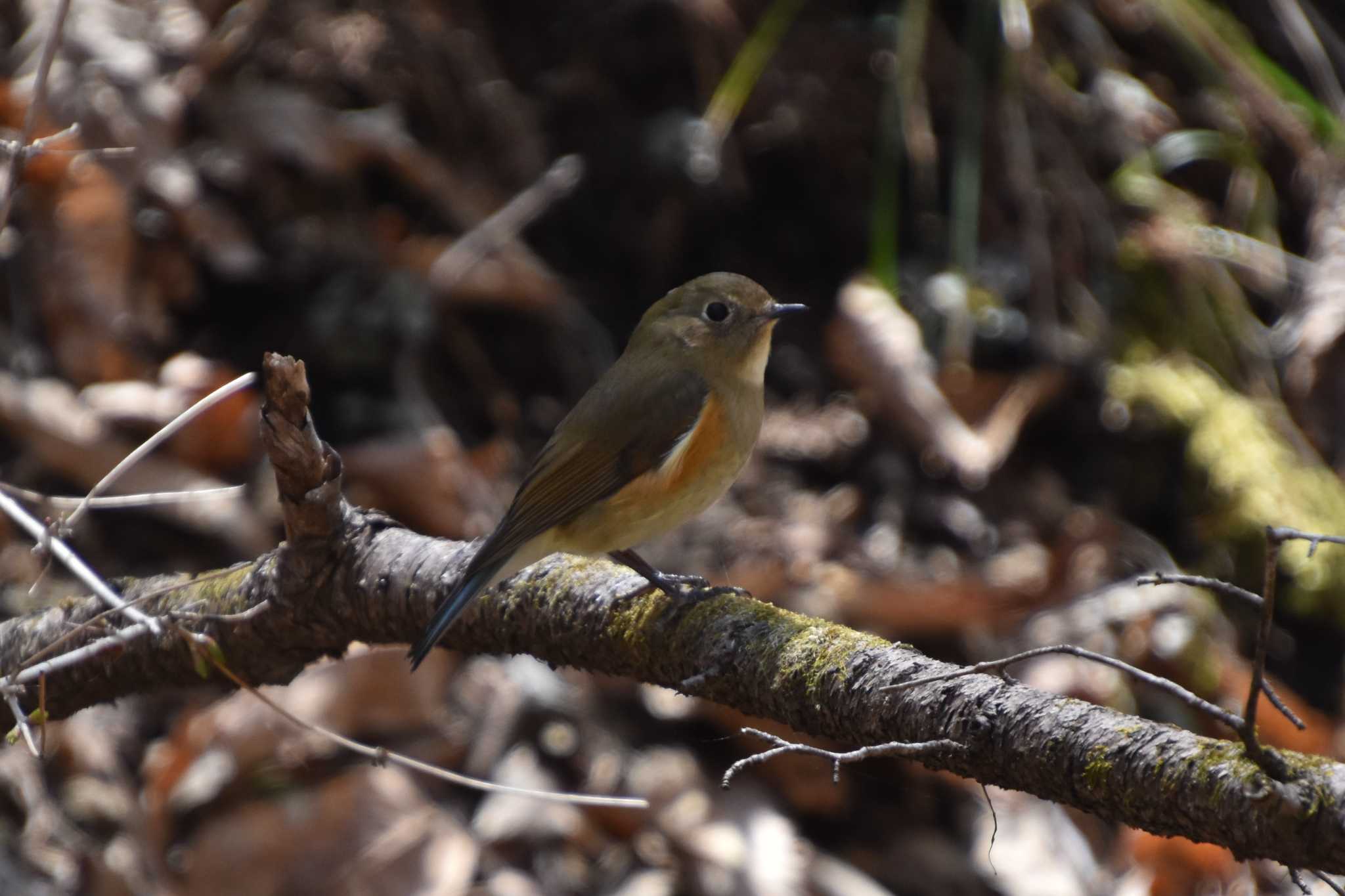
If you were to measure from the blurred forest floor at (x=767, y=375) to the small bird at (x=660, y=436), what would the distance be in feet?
2.49

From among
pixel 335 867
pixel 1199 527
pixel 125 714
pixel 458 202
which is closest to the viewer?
pixel 335 867

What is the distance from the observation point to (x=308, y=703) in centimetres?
368

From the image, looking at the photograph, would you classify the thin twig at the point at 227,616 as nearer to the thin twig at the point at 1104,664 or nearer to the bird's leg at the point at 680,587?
the bird's leg at the point at 680,587

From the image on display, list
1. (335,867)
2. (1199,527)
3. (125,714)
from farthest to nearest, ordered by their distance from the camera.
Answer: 1. (1199,527)
2. (125,714)
3. (335,867)

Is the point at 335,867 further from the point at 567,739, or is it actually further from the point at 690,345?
the point at 690,345

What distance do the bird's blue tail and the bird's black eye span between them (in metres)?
1.37

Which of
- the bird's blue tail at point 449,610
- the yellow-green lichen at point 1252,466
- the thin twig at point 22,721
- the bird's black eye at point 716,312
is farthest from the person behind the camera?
the yellow-green lichen at point 1252,466

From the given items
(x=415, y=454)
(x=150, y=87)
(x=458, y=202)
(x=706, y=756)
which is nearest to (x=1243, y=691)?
(x=706, y=756)

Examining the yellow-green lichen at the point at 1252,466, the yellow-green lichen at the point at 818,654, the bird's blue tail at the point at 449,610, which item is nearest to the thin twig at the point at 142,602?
the bird's blue tail at the point at 449,610

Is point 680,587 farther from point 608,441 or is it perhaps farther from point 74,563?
point 74,563

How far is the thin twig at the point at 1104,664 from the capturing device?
5.06 feet

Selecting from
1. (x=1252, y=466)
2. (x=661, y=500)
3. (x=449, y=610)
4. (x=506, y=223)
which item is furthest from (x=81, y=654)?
(x=1252, y=466)

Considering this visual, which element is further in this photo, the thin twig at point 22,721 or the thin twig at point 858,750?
the thin twig at point 22,721

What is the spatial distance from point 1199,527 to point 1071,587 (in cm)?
62
